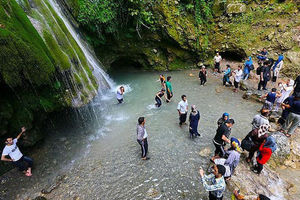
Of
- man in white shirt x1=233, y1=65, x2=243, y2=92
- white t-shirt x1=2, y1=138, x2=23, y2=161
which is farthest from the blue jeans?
man in white shirt x1=233, y1=65, x2=243, y2=92

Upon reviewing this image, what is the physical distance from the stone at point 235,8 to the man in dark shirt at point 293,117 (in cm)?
1286

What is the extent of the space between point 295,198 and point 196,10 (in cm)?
1681

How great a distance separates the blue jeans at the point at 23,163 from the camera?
6812 mm

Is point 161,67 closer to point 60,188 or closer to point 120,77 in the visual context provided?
point 120,77

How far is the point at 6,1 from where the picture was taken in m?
6.45

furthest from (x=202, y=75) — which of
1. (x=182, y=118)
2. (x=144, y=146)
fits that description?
(x=144, y=146)

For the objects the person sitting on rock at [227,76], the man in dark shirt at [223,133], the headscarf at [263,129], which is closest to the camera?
the headscarf at [263,129]

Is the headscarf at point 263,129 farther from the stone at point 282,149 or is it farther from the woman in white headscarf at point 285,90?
the woman in white headscarf at point 285,90

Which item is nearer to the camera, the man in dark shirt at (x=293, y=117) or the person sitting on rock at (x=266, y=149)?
the person sitting on rock at (x=266, y=149)

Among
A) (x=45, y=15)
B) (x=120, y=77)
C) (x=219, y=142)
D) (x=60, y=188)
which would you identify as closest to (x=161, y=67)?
(x=120, y=77)

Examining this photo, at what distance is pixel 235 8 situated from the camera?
54.5ft

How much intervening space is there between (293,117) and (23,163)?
11686mm

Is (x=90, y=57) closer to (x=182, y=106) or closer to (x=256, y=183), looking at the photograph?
(x=182, y=106)

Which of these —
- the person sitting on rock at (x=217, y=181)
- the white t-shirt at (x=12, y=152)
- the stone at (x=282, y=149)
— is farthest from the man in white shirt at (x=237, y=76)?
the white t-shirt at (x=12, y=152)
